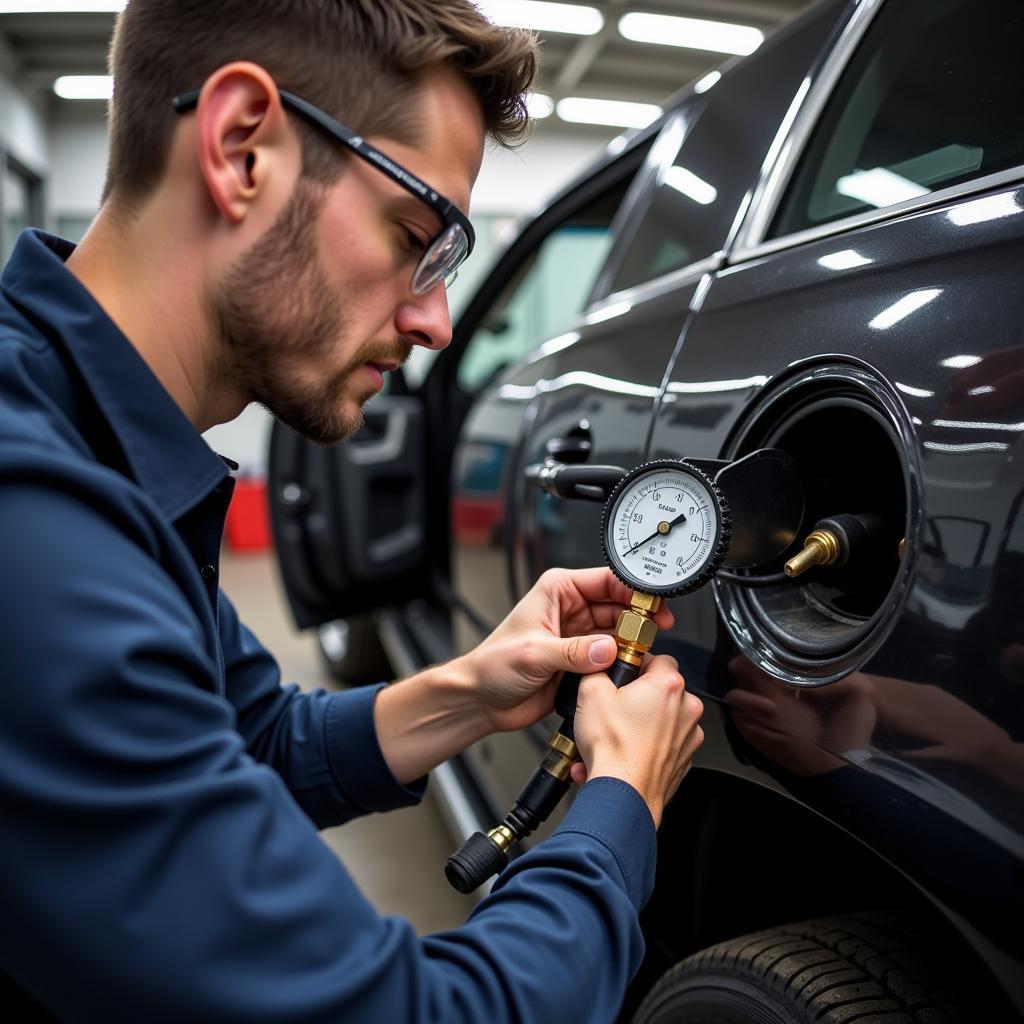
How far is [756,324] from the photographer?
113 cm

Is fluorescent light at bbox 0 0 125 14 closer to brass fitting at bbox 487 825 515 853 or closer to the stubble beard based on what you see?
the stubble beard

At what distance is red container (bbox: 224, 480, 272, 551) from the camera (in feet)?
26.9

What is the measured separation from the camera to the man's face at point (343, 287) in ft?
3.08

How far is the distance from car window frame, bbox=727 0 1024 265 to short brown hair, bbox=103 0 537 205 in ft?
1.52

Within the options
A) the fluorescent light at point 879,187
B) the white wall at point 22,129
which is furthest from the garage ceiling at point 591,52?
the fluorescent light at point 879,187

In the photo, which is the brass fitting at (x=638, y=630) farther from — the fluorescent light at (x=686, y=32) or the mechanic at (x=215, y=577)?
the fluorescent light at (x=686, y=32)

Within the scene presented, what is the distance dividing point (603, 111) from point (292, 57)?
10133 mm

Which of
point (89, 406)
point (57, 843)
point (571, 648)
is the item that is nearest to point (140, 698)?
point (57, 843)

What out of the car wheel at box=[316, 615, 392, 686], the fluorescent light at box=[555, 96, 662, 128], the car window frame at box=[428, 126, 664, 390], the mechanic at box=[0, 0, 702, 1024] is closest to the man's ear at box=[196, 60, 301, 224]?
the mechanic at box=[0, 0, 702, 1024]

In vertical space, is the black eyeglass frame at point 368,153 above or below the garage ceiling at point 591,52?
below

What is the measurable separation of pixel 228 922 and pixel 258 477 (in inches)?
321

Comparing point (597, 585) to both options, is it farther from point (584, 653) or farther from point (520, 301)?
point (520, 301)

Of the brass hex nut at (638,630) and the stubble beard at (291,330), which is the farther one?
the brass hex nut at (638,630)

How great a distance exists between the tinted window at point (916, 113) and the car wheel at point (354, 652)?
3.01 metres
